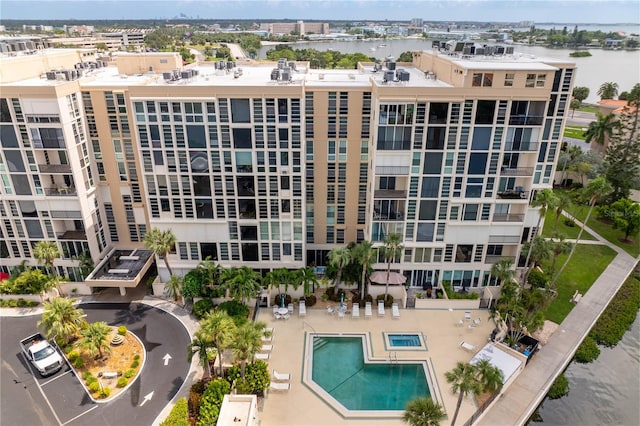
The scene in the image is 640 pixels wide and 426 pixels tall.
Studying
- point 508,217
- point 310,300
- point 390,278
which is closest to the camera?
point 508,217

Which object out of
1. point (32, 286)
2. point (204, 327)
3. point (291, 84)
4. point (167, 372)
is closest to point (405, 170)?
point (291, 84)

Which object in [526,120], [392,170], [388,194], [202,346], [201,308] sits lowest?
[201,308]

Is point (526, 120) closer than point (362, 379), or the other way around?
point (362, 379)

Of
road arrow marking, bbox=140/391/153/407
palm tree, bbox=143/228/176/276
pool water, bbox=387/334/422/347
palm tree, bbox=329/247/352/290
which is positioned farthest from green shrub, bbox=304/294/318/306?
road arrow marking, bbox=140/391/153/407

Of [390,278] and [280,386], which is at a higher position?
[390,278]

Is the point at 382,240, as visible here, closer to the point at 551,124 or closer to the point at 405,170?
the point at 405,170

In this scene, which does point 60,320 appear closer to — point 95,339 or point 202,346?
point 95,339

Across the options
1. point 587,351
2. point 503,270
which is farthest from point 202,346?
point 587,351
